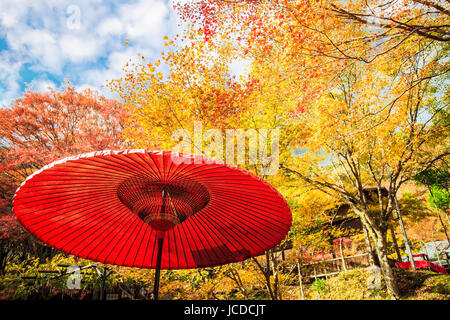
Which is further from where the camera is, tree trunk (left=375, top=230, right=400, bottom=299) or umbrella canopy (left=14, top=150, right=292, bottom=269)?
tree trunk (left=375, top=230, right=400, bottom=299)

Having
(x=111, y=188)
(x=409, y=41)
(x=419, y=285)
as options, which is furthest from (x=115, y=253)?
(x=419, y=285)

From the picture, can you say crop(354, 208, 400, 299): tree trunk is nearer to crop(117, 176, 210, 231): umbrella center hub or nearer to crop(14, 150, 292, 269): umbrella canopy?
crop(14, 150, 292, 269): umbrella canopy

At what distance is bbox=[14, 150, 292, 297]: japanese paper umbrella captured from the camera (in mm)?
1452

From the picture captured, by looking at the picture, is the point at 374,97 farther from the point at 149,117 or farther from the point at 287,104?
the point at 149,117

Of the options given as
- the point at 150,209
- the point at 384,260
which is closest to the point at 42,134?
the point at 150,209

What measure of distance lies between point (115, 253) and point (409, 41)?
8376 millimetres

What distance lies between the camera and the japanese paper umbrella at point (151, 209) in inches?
57.2

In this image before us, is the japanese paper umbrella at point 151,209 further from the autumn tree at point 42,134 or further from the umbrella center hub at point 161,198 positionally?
the autumn tree at point 42,134

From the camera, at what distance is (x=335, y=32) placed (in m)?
6.00

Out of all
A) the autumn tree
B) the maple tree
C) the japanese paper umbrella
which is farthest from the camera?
the autumn tree

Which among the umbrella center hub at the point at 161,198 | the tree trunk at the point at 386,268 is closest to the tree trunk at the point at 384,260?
the tree trunk at the point at 386,268

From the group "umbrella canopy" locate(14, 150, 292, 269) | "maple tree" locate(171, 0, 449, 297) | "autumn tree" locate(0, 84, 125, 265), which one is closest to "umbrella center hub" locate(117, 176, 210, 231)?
"umbrella canopy" locate(14, 150, 292, 269)

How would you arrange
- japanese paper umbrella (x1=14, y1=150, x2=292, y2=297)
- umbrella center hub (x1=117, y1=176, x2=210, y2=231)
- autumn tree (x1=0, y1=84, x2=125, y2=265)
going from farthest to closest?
autumn tree (x1=0, y1=84, x2=125, y2=265) → umbrella center hub (x1=117, y1=176, x2=210, y2=231) → japanese paper umbrella (x1=14, y1=150, x2=292, y2=297)

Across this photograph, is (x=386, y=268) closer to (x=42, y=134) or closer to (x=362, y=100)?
(x=362, y=100)
